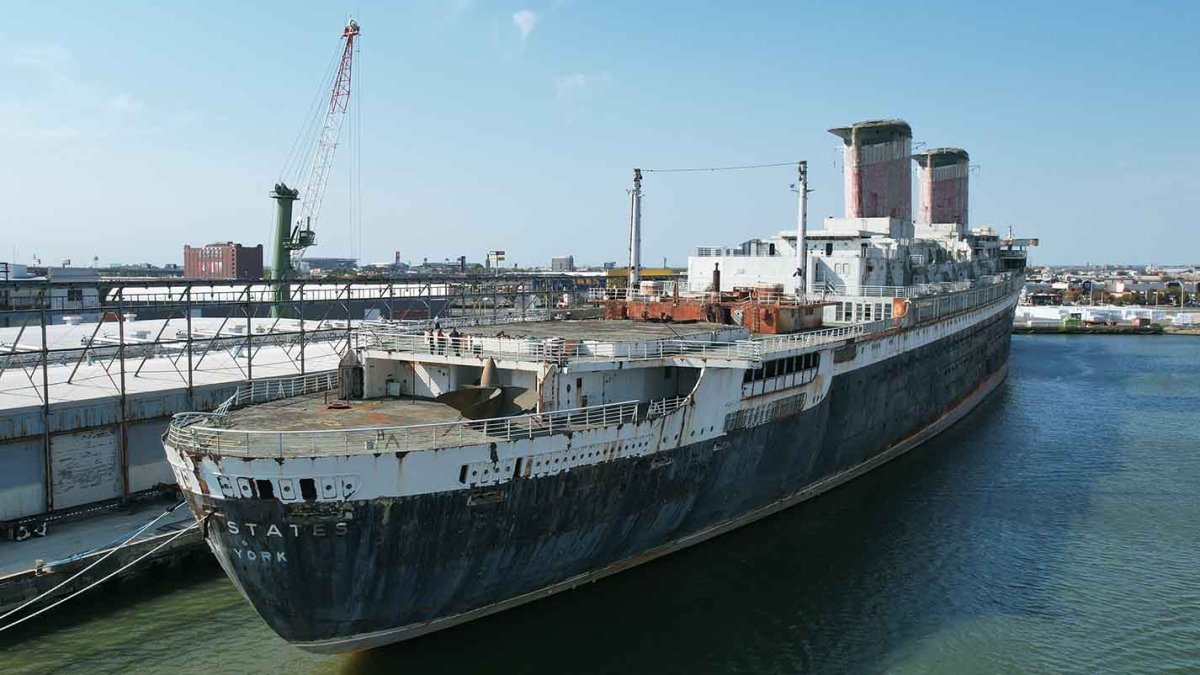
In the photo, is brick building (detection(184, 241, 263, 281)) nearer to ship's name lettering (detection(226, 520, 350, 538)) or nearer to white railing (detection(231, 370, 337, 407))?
white railing (detection(231, 370, 337, 407))

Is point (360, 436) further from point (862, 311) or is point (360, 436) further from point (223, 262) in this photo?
point (223, 262)

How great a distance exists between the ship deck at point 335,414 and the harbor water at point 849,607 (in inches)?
198

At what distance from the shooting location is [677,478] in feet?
73.9

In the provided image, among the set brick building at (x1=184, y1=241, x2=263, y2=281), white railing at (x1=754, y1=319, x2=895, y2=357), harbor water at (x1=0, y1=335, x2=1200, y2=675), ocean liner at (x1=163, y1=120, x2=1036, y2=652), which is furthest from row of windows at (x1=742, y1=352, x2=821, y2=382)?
brick building at (x1=184, y1=241, x2=263, y2=281)

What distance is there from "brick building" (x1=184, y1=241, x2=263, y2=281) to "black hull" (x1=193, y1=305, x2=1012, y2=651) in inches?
3250

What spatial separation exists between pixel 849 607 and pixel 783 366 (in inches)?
294

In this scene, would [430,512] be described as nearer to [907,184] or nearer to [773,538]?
[773,538]

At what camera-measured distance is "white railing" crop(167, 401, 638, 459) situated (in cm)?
1691

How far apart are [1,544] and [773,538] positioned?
72.5 ft

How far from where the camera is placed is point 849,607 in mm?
22312

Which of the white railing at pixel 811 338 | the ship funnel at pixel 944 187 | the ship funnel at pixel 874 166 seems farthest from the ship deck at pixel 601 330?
the ship funnel at pixel 944 187

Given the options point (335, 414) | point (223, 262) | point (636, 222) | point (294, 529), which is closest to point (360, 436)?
point (294, 529)

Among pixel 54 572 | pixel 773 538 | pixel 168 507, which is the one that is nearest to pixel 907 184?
pixel 773 538

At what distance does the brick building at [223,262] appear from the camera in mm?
97875
